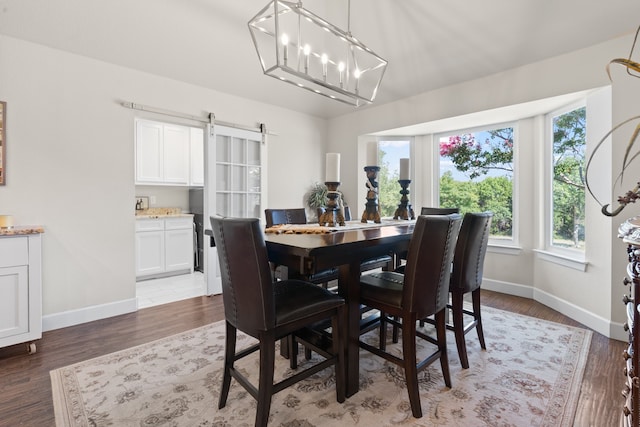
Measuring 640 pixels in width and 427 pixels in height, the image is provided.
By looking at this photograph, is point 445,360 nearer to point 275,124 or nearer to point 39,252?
point 39,252

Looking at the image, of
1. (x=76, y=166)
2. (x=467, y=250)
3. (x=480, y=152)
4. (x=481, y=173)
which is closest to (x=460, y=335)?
(x=467, y=250)

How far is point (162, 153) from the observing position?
176 inches

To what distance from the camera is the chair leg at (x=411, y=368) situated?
1.58 m

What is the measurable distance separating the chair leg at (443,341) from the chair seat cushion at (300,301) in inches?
23.8

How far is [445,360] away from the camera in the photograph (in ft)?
5.88

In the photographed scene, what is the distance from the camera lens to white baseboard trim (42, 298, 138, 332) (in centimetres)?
266

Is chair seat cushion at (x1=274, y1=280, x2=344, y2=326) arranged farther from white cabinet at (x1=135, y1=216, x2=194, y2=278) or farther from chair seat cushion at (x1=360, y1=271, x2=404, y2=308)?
white cabinet at (x1=135, y1=216, x2=194, y2=278)

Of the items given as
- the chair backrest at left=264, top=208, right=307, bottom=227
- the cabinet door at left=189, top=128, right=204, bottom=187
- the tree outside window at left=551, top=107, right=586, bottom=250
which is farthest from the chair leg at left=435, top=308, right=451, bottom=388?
the cabinet door at left=189, top=128, right=204, bottom=187

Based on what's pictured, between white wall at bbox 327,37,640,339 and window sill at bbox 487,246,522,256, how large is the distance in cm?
5

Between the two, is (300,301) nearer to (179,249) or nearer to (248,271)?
(248,271)

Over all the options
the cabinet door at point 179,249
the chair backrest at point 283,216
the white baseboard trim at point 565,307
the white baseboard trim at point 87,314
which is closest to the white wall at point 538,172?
the white baseboard trim at point 565,307

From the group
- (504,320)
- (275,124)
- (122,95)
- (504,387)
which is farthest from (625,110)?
(122,95)

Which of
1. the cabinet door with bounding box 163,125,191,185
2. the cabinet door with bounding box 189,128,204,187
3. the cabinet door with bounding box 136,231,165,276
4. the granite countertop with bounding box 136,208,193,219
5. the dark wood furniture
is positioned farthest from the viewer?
the cabinet door with bounding box 189,128,204,187

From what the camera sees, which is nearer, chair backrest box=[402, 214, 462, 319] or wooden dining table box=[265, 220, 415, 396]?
→ wooden dining table box=[265, 220, 415, 396]
